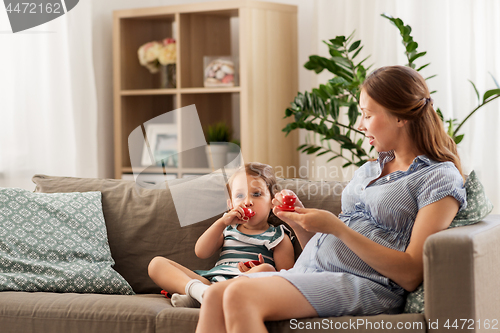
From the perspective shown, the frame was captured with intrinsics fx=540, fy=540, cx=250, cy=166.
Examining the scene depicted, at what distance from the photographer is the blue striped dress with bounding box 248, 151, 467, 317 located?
4.33 feet

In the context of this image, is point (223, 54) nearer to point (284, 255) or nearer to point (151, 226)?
point (151, 226)

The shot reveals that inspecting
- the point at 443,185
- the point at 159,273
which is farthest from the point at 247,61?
the point at 443,185

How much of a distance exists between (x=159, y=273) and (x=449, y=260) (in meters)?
0.90

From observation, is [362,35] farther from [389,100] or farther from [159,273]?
[159,273]

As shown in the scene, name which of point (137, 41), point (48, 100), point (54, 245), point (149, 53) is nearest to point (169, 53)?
point (149, 53)

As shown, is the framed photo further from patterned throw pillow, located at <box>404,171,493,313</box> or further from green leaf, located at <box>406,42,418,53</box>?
green leaf, located at <box>406,42,418,53</box>

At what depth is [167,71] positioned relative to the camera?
3.26m

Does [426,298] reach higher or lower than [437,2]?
lower

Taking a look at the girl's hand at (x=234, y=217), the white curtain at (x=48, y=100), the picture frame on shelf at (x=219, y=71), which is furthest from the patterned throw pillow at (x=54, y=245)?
the picture frame on shelf at (x=219, y=71)

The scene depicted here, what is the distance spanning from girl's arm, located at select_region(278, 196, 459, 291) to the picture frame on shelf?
184cm

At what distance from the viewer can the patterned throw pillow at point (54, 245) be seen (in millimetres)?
1736

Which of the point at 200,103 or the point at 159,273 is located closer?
the point at 159,273

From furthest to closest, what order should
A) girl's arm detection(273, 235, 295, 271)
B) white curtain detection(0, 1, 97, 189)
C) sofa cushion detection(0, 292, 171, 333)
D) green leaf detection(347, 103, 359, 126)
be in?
white curtain detection(0, 1, 97, 189)
green leaf detection(347, 103, 359, 126)
girl's arm detection(273, 235, 295, 271)
sofa cushion detection(0, 292, 171, 333)

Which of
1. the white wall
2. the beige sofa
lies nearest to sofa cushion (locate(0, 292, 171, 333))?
the beige sofa
